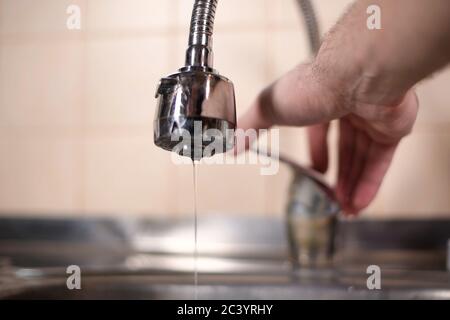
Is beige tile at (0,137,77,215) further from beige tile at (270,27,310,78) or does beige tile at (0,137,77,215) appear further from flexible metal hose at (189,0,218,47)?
flexible metal hose at (189,0,218,47)

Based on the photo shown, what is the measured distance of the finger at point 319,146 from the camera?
1.29 feet

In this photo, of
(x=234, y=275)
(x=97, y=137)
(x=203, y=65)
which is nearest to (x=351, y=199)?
(x=234, y=275)

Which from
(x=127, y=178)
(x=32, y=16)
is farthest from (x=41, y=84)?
(x=127, y=178)

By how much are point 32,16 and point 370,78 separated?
1.97ft

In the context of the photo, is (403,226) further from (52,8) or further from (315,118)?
(52,8)

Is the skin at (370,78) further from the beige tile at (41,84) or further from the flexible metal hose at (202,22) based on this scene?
the beige tile at (41,84)

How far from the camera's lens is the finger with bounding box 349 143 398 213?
1.10 feet

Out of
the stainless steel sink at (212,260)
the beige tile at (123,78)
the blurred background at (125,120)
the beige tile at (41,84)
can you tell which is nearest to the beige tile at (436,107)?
the blurred background at (125,120)

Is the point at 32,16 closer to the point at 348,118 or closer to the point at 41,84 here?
the point at 41,84

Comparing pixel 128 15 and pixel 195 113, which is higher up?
pixel 128 15

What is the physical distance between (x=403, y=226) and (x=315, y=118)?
352 millimetres


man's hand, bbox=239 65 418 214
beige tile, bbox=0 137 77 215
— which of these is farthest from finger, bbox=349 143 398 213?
beige tile, bbox=0 137 77 215

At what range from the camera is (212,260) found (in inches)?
20.2

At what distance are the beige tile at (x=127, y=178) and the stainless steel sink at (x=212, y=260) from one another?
2 cm
